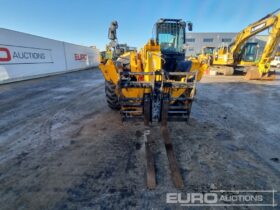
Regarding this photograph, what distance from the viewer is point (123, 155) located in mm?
2910

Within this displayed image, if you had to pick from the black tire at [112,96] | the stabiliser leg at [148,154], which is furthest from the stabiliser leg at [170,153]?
the black tire at [112,96]

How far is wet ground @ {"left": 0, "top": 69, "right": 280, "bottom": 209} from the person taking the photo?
209cm

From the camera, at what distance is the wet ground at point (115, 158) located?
6.86 feet

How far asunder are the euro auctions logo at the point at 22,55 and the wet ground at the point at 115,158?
7052 mm

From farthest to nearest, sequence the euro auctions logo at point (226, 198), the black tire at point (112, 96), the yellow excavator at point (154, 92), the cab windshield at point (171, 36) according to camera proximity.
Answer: the cab windshield at point (171, 36) → the black tire at point (112, 96) → the yellow excavator at point (154, 92) → the euro auctions logo at point (226, 198)

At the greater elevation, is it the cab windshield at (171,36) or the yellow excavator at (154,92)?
the cab windshield at (171,36)

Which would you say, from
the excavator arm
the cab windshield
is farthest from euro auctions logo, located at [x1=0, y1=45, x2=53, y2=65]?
the excavator arm

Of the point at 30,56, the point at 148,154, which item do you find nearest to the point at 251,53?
the point at 148,154

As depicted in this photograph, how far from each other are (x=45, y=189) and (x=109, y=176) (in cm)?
84

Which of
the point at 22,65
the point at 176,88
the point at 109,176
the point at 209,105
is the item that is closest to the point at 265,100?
the point at 209,105

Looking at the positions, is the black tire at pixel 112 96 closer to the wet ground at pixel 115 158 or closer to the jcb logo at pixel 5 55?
the wet ground at pixel 115 158

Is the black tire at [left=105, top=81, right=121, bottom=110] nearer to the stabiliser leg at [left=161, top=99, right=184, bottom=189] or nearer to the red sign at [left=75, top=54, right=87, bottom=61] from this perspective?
the stabiliser leg at [left=161, top=99, right=184, bottom=189]

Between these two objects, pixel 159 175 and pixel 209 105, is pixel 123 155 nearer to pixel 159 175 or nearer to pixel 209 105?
pixel 159 175

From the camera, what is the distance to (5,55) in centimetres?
992
